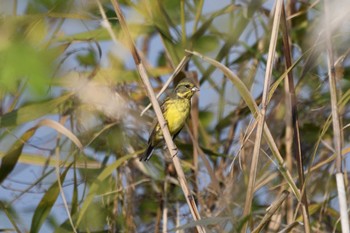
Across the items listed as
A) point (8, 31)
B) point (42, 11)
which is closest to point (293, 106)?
point (42, 11)

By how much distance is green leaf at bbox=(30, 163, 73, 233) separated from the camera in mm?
2367

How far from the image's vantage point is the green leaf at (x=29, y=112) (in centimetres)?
236

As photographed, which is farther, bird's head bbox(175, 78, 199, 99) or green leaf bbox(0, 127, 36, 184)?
bird's head bbox(175, 78, 199, 99)

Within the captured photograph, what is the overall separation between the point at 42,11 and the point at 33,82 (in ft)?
2.65

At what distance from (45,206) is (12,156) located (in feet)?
0.71

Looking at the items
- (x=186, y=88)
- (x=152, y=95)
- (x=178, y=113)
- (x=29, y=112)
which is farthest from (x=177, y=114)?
(x=152, y=95)

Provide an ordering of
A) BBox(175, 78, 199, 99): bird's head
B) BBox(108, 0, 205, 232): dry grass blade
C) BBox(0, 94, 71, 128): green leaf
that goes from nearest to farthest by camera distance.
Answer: BBox(108, 0, 205, 232): dry grass blade, BBox(0, 94, 71, 128): green leaf, BBox(175, 78, 199, 99): bird's head

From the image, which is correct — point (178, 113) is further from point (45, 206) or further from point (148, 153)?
point (45, 206)

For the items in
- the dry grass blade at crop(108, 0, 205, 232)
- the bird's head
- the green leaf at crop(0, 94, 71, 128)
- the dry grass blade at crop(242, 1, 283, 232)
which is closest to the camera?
the dry grass blade at crop(242, 1, 283, 232)

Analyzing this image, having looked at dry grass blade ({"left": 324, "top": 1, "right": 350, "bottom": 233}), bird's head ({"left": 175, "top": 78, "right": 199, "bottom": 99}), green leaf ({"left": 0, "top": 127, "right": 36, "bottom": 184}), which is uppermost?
bird's head ({"left": 175, "top": 78, "right": 199, "bottom": 99})

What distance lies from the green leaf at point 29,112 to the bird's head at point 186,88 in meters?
0.54

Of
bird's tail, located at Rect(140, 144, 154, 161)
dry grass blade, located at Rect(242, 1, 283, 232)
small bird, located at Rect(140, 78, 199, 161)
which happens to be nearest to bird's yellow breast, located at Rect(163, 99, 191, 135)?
small bird, located at Rect(140, 78, 199, 161)

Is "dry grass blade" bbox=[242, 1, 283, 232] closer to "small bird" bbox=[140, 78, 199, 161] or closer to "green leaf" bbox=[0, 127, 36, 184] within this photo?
"green leaf" bbox=[0, 127, 36, 184]

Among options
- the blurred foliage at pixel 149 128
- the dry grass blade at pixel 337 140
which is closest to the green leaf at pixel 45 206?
the blurred foliage at pixel 149 128
